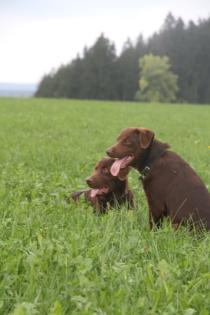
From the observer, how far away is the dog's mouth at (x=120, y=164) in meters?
4.70

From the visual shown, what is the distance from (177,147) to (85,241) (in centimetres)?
807

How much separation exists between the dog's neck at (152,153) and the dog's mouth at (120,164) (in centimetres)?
12

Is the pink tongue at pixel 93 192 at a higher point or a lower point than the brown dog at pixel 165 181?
lower

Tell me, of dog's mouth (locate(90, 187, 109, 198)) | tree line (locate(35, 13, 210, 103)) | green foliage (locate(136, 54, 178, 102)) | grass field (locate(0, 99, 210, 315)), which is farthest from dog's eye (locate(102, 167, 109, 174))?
tree line (locate(35, 13, 210, 103))

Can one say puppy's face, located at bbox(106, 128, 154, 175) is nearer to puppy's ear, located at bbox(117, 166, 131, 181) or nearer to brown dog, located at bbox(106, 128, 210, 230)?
brown dog, located at bbox(106, 128, 210, 230)

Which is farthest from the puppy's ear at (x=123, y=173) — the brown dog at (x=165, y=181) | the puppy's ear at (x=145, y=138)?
the puppy's ear at (x=145, y=138)

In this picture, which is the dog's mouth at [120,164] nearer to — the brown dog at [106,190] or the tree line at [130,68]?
the brown dog at [106,190]

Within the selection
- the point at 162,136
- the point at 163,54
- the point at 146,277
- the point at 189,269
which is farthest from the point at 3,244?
the point at 163,54

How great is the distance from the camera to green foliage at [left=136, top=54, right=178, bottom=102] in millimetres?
72812

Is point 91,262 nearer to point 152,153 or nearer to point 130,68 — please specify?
point 152,153

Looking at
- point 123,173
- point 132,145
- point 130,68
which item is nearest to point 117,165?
point 123,173

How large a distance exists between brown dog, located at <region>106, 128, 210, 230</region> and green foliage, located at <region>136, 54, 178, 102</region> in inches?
2696

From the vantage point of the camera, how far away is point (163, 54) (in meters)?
83.6

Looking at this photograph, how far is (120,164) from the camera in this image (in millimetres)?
4895
